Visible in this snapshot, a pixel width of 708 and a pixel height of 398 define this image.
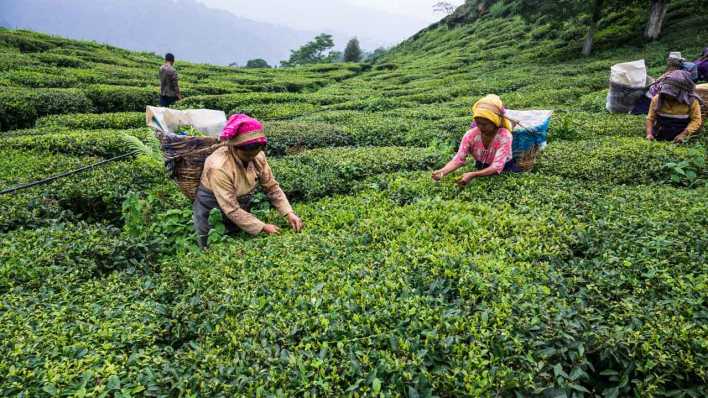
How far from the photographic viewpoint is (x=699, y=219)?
4.28m

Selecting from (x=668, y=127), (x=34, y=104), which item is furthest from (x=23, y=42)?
(x=668, y=127)

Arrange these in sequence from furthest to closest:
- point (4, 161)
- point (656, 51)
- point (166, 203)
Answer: point (656, 51), point (4, 161), point (166, 203)

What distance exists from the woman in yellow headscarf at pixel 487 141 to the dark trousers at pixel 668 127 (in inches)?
142

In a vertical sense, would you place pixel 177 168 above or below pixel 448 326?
above

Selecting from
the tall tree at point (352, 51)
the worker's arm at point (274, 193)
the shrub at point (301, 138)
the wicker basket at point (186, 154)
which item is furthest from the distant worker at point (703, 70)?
the tall tree at point (352, 51)

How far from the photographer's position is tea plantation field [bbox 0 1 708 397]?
8.94 feet

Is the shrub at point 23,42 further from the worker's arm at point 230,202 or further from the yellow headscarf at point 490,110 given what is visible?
the yellow headscarf at point 490,110

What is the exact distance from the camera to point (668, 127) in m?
7.35

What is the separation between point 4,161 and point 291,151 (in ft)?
16.9

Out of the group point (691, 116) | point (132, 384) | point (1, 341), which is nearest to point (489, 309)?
point (132, 384)

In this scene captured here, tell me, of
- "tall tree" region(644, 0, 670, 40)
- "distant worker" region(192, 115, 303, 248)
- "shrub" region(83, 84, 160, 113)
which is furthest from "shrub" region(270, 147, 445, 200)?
"tall tree" region(644, 0, 670, 40)

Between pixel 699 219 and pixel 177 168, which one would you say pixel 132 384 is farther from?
pixel 699 219

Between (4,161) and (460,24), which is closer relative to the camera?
(4,161)

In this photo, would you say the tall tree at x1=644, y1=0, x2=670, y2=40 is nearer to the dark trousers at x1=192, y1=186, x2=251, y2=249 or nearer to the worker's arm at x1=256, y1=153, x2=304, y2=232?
the worker's arm at x1=256, y1=153, x2=304, y2=232
